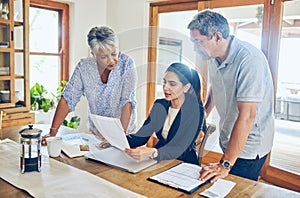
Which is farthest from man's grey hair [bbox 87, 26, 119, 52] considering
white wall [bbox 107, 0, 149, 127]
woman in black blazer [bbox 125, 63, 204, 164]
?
white wall [bbox 107, 0, 149, 127]

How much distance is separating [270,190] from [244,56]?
2.08 feet

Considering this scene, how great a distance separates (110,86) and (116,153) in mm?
519

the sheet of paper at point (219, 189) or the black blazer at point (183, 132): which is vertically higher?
the black blazer at point (183, 132)

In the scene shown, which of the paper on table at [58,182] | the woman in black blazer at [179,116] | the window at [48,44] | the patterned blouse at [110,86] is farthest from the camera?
the window at [48,44]

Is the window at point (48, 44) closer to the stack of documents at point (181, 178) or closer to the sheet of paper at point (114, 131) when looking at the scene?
the sheet of paper at point (114, 131)

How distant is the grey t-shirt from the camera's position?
Answer: 142 cm

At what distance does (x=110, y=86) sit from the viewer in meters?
1.91

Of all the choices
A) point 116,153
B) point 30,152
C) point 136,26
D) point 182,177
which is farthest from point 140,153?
point 136,26

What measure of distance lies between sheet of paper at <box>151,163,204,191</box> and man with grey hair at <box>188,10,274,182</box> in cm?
5

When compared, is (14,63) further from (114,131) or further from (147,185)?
(147,185)

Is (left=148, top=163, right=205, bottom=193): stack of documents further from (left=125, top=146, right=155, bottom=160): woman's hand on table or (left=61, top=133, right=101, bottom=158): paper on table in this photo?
(left=61, top=133, right=101, bottom=158): paper on table

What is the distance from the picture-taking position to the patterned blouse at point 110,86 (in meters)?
1.91

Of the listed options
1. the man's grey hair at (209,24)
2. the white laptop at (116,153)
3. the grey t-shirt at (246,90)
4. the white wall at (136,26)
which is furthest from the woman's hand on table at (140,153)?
the white wall at (136,26)

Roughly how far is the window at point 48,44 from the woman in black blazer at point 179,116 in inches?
105
